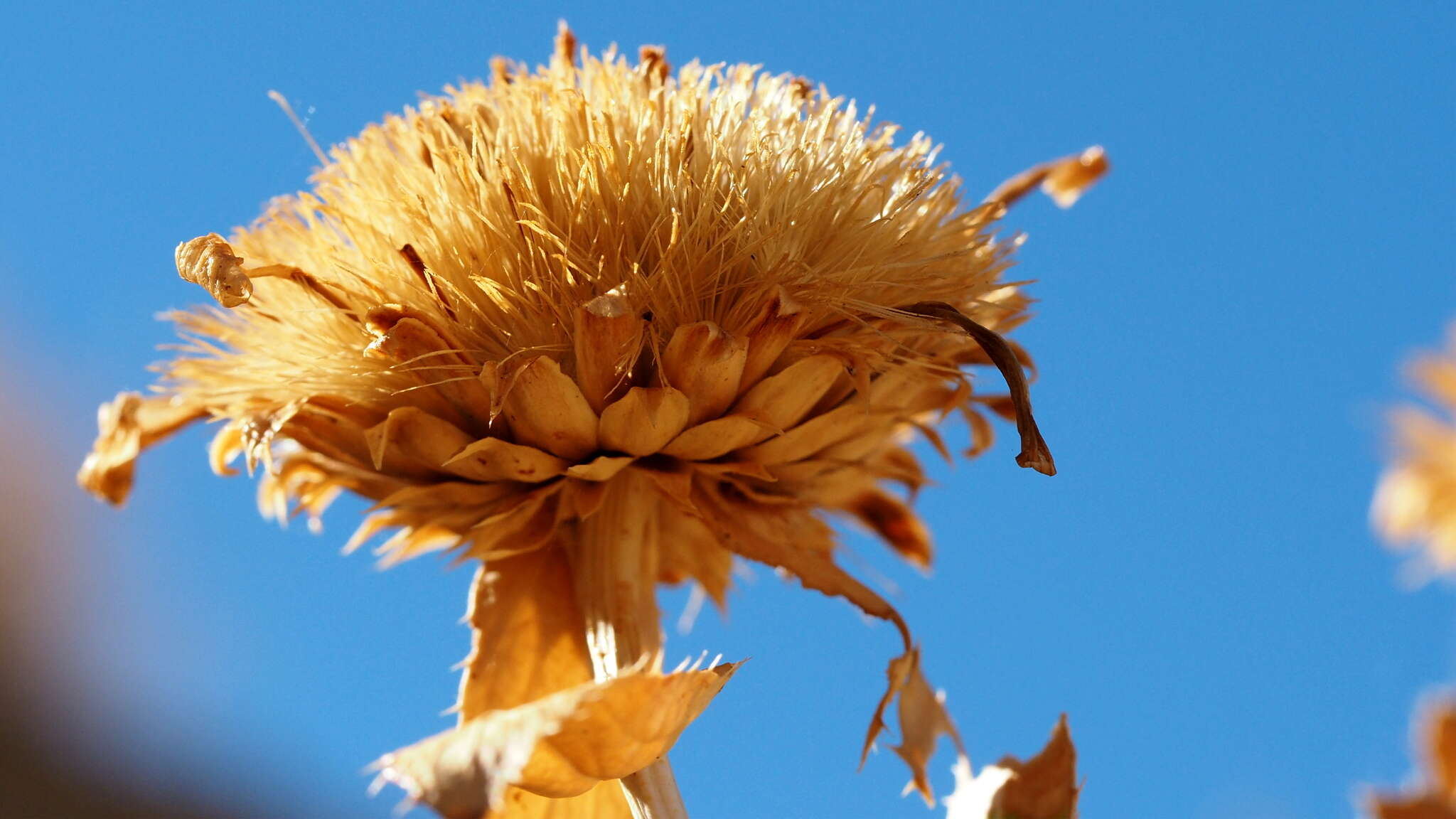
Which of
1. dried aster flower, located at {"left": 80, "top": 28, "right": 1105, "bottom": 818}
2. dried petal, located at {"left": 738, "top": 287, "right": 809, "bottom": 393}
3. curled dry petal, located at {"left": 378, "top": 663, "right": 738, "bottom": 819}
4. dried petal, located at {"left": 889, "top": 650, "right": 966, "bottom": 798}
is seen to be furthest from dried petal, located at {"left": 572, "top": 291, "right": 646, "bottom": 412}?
dried petal, located at {"left": 889, "top": 650, "right": 966, "bottom": 798}

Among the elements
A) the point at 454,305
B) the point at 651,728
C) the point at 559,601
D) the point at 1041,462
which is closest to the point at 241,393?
the point at 454,305

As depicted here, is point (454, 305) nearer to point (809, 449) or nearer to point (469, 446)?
point (469, 446)

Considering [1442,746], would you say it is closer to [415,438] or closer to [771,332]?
[771,332]

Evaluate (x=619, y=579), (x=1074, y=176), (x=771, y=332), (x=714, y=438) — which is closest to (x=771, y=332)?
(x=771, y=332)

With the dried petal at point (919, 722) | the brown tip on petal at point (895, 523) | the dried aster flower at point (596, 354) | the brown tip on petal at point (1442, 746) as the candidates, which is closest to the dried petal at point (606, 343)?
the dried aster flower at point (596, 354)

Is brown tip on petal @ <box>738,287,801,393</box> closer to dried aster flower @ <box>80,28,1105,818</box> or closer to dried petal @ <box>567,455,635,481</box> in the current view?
dried aster flower @ <box>80,28,1105,818</box>

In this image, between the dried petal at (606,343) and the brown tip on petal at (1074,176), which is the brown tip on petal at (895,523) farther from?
the dried petal at (606,343)

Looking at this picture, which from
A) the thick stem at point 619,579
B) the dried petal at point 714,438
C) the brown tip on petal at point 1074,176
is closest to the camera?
the dried petal at point 714,438
